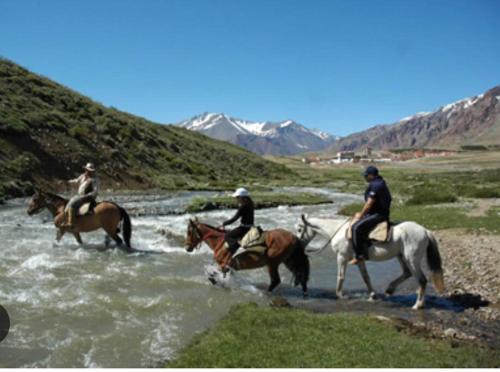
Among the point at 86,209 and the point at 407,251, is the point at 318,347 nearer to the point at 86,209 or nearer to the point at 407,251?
the point at 407,251

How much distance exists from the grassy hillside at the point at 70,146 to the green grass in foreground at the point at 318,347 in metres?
32.5

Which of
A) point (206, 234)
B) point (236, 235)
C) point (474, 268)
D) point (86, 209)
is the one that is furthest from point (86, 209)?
point (474, 268)

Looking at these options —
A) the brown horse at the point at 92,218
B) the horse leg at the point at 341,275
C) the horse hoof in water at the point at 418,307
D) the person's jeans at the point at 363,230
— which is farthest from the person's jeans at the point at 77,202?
the horse hoof in water at the point at 418,307

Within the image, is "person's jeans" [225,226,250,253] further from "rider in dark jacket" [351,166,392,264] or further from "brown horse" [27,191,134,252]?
"brown horse" [27,191,134,252]

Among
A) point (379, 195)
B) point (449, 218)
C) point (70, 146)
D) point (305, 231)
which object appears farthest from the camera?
point (70, 146)

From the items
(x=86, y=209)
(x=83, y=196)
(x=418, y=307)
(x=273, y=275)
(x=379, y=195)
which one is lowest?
(x=418, y=307)

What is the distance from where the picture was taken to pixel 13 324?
10.8m

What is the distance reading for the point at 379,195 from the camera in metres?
13.0

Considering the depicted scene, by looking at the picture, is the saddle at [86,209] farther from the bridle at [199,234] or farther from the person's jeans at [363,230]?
the person's jeans at [363,230]

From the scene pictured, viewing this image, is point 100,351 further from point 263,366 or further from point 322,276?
point 322,276

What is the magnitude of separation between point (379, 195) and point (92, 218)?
38.9 feet

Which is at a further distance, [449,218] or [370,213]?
[449,218]

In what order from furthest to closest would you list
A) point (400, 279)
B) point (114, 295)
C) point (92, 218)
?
point (92, 218), point (400, 279), point (114, 295)

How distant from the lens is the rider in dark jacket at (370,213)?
42.6 feet
